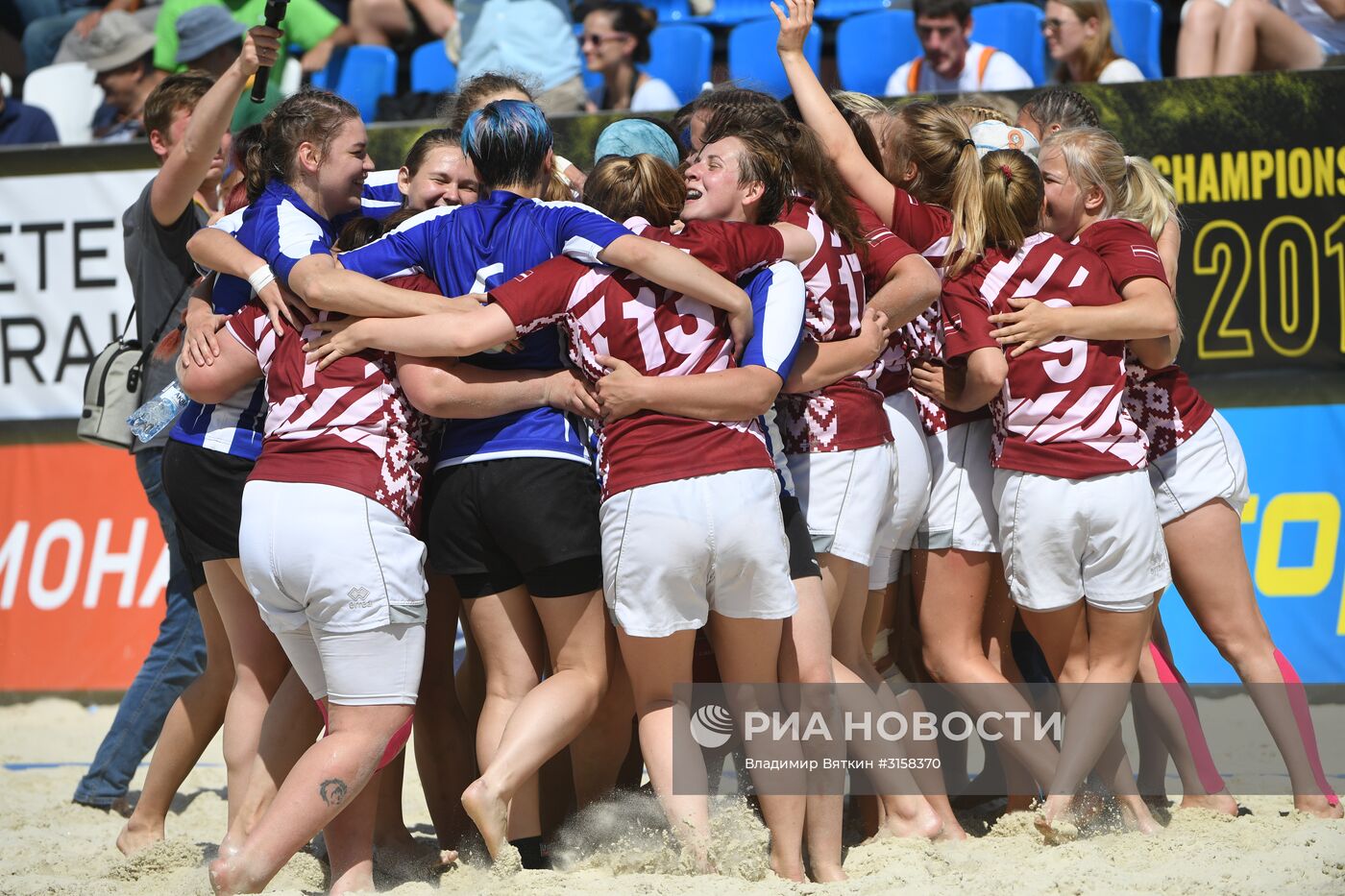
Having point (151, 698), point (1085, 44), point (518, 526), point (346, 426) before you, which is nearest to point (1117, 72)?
point (1085, 44)

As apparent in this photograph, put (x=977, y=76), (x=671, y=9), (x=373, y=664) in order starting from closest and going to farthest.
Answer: (x=373, y=664) < (x=977, y=76) < (x=671, y=9)

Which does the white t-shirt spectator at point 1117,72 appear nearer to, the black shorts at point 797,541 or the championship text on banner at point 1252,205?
the championship text on banner at point 1252,205

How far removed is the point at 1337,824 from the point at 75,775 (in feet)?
13.4

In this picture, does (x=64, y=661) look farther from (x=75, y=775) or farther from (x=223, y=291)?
(x=223, y=291)

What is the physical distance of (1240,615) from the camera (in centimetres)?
371

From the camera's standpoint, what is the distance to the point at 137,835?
3.92 metres

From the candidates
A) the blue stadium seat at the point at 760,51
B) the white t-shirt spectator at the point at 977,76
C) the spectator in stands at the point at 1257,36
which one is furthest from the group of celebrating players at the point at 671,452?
the blue stadium seat at the point at 760,51

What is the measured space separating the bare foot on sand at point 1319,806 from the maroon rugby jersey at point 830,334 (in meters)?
1.52

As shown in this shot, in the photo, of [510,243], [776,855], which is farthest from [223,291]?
[776,855]

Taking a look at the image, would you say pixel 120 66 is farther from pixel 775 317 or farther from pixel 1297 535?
pixel 1297 535

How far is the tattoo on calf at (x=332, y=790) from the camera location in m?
3.00

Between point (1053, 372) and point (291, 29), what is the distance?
5.56 metres

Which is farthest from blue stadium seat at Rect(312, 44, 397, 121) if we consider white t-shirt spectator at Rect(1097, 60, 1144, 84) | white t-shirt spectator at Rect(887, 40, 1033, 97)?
white t-shirt spectator at Rect(1097, 60, 1144, 84)

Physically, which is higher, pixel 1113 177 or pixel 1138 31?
pixel 1138 31
